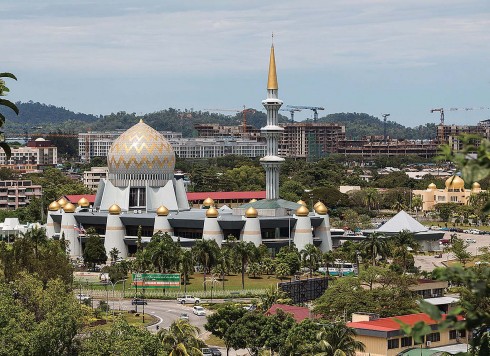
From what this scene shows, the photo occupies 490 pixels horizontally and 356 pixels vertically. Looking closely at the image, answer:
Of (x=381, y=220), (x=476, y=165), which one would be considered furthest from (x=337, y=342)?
(x=381, y=220)

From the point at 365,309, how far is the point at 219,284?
25.8 meters

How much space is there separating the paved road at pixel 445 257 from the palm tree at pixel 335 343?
52.2m

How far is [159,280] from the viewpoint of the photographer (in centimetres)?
8919

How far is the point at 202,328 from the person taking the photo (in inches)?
2736

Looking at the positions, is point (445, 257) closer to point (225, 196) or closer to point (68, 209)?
point (68, 209)

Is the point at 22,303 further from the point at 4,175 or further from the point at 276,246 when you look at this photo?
the point at 4,175

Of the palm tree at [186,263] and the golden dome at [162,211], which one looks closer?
the palm tree at [186,263]

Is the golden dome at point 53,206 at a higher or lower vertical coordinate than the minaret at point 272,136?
lower

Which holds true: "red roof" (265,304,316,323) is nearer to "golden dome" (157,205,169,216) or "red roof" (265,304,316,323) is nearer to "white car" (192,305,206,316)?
"white car" (192,305,206,316)

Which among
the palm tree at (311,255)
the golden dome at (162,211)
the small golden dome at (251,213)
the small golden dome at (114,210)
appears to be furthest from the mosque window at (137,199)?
the palm tree at (311,255)

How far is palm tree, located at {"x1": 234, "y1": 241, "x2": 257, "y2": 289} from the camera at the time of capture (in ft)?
305

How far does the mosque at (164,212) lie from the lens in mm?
106375

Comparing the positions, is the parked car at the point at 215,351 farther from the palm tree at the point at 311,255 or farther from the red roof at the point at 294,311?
the palm tree at the point at 311,255

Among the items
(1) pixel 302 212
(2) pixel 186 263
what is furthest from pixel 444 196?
(2) pixel 186 263
